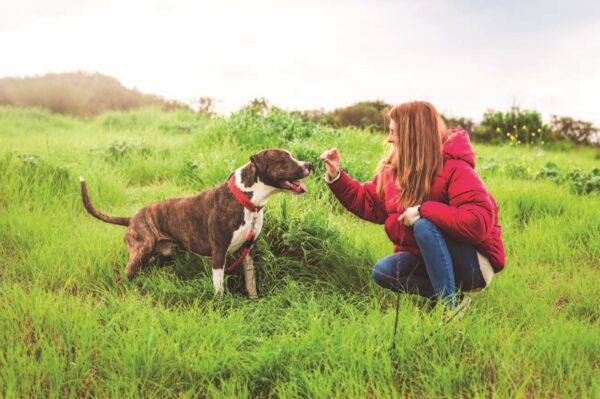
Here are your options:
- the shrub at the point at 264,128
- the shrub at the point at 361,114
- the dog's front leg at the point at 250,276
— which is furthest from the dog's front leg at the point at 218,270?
the shrub at the point at 361,114

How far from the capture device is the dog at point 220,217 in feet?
12.5

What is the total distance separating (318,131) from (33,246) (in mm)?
4284

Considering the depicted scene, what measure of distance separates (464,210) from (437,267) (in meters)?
0.43

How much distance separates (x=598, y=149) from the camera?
1289cm

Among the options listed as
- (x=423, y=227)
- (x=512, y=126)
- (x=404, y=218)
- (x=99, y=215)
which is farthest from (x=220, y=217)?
(x=512, y=126)

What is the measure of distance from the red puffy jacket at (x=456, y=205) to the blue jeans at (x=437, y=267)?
6cm

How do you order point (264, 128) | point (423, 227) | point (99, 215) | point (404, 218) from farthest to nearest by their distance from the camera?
point (264, 128)
point (99, 215)
point (404, 218)
point (423, 227)

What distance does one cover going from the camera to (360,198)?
155 inches

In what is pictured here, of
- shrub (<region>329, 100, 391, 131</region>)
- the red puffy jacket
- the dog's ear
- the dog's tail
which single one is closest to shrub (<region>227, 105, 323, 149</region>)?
the dog's tail

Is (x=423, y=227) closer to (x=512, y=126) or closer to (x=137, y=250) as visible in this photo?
(x=137, y=250)

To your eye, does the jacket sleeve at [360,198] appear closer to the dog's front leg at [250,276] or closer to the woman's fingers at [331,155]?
the woman's fingers at [331,155]

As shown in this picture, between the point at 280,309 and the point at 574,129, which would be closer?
the point at 280,309

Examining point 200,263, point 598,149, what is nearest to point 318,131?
point 200,263

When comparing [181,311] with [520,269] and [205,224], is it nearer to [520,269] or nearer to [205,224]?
[205,224]
